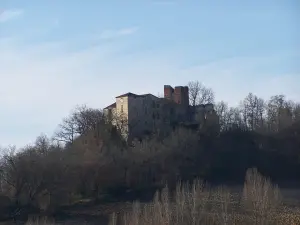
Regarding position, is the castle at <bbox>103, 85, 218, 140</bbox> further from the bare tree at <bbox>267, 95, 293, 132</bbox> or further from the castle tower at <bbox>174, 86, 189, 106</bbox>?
the bare tree at <bbox>267, 95, 293, 132</bbox>

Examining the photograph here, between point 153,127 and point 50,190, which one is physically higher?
point 153,127

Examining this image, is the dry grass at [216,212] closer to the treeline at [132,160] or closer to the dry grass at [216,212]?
the dry grass at [216,212]

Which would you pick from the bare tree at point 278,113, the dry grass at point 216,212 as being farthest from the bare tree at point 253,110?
the dry grass at point 216,212

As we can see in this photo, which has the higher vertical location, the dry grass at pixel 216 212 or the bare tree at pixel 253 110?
the bare tree at pixel 253 110

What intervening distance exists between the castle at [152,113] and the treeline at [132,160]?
1.89 m

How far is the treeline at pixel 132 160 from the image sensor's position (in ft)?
136

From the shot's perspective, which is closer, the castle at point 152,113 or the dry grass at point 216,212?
the dry grass at point 216,212

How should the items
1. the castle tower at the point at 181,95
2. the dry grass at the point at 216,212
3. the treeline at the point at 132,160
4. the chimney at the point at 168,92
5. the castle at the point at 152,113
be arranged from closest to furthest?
the dry grass at the point at 216,212 < the treeline at the point at 132,160 < the castle at the point at 152,113 < the castle tower at the point at 181,95 < the chimney at the point at 168,92

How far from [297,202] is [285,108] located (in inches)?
807

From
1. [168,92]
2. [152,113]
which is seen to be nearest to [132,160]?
[152,113]

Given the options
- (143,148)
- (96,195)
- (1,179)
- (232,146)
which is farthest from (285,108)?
(1,179)

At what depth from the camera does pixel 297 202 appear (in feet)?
125

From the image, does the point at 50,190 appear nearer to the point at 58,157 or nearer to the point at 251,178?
the point at 58,157

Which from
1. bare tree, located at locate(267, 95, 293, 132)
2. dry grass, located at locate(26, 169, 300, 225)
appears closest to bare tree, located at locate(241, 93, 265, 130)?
bare tree, located at locate(267, 95, 293, 132)
